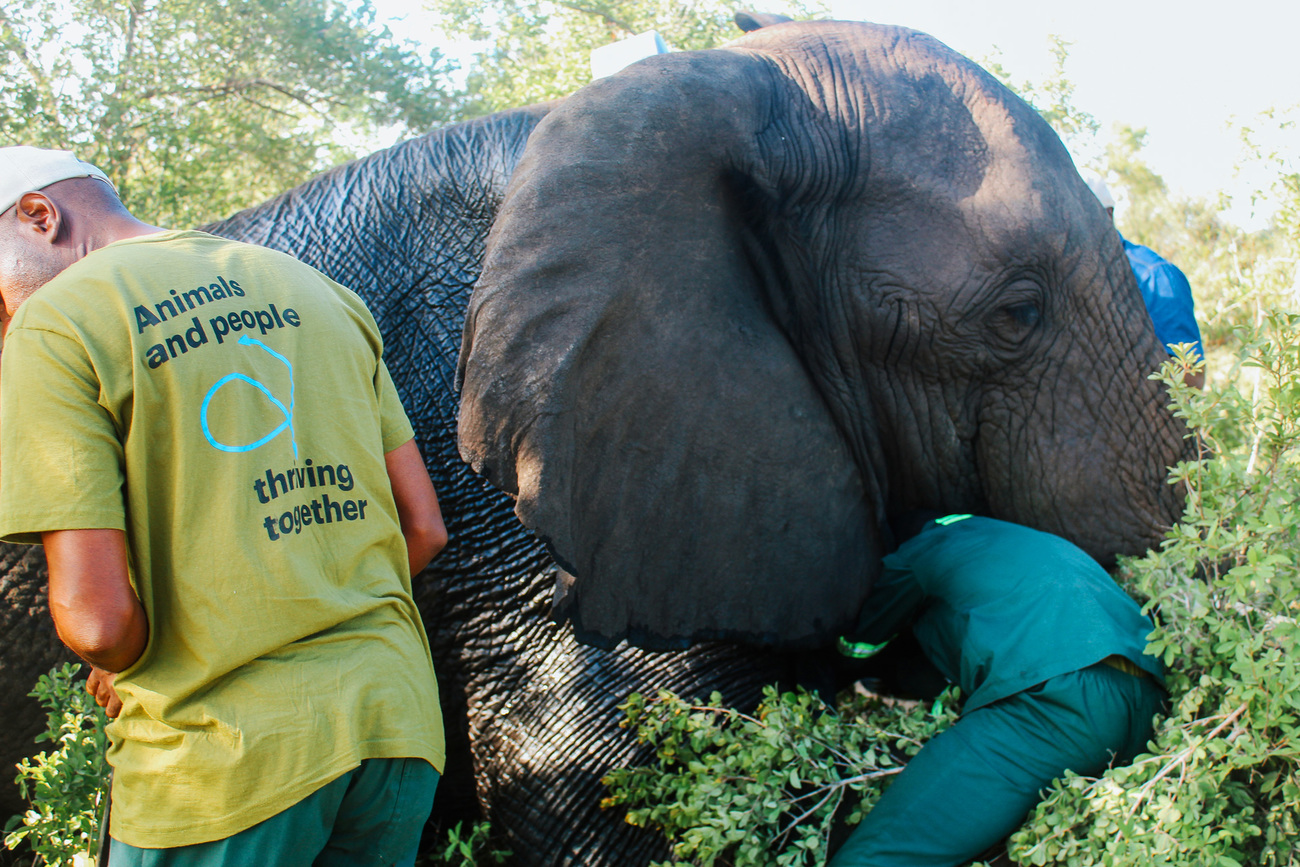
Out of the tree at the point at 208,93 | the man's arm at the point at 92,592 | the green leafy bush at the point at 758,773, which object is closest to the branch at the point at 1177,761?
the green leafy bush at the point at 758,773

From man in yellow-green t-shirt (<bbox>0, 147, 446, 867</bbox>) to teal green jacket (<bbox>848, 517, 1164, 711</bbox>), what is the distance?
46.0 inches

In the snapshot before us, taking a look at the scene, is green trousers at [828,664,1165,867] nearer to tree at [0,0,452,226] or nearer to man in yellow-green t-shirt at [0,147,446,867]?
man in yellow-green t-shirt at [0,147,446,867]

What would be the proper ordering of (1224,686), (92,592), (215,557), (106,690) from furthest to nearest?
(1224,686) < (106,690) < (215,557) < (92,592)

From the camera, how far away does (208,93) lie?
24.9 feet

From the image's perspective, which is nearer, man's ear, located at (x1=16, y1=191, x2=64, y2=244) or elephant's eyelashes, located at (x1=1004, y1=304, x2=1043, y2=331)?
man's ear, located at (x1=16, y1=191, x2=64, y2=244)

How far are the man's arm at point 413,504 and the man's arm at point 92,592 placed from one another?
2.03ft

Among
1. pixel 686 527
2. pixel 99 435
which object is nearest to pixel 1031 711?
pixel 686 527

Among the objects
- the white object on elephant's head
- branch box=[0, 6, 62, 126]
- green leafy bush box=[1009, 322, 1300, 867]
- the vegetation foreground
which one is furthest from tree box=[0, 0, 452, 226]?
green leafy bush box=[1009, 322, 1300, 867]

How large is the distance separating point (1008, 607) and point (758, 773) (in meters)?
0.65

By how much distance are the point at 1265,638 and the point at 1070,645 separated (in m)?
0.36

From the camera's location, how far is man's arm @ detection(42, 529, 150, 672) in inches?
65.4

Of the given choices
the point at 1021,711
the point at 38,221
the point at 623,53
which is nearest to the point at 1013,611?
the point at 1021,711

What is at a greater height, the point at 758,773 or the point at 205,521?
the point at 205,521

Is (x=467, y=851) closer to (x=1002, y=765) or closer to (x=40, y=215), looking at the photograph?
(x=1002, y=765)
